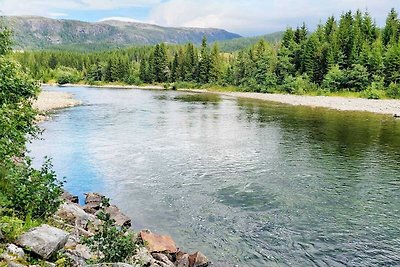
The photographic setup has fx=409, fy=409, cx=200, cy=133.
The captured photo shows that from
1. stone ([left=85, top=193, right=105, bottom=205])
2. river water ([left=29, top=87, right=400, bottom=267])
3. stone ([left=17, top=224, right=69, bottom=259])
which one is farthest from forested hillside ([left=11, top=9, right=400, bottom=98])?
stone ([left=17, top=224, right=69, bottom=259])

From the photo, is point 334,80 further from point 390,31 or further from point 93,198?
point 93,198

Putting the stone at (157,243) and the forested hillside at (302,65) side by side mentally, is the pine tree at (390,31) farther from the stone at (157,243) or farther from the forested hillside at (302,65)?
the stone at (157,243)

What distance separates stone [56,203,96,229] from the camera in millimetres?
15531

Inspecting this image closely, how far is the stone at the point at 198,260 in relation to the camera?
47.2 ft

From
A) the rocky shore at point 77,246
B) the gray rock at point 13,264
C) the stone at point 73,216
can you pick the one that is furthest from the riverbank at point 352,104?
the gray rock at point 13,264

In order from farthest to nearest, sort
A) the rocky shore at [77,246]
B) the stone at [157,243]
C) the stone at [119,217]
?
the stone at [119,217]
the stone at [157,243]
the rocky shore at [77,246]

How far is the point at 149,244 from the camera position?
1512 centimetres

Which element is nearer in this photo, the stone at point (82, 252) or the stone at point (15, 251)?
the stone at point (15, 251)

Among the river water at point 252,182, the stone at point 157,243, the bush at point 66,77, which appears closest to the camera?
the stone at point 157,243

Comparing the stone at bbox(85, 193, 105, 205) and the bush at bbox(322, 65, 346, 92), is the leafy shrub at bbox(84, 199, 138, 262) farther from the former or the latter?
the bush at bbox(322, 65, 346, 92)

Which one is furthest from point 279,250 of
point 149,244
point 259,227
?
point 149,244

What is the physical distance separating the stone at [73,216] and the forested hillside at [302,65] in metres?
78.5

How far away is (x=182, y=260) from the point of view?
14570 mm

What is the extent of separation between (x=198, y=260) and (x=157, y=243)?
1.80 meters
